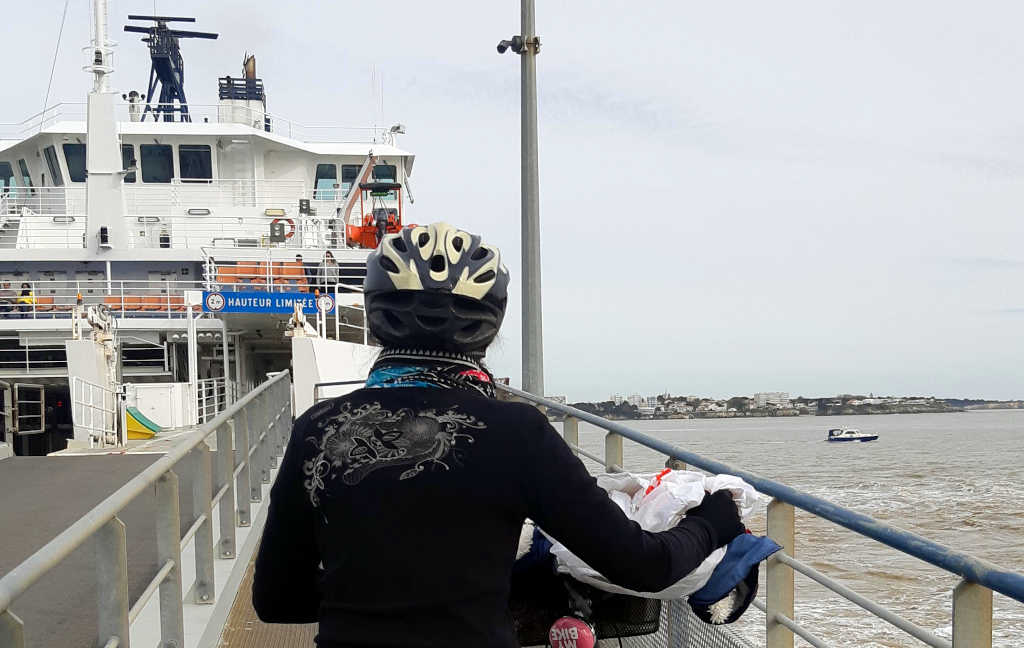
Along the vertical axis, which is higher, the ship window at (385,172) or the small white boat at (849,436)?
the ship window at (385,172)

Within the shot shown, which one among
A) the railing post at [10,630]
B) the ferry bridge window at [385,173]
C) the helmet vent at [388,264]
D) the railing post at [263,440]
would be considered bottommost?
the railing post at [263,440]

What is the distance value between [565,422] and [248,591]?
2.05m

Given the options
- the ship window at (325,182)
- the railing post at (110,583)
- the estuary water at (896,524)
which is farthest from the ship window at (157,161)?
the railing post at (110,583)

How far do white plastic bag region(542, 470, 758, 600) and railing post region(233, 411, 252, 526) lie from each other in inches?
160

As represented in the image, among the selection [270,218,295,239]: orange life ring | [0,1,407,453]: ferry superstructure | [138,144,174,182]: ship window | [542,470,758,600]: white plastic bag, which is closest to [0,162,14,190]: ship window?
[0,1,407,453]: ferry superstructure

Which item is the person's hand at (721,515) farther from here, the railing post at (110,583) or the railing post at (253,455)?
the railing post at (253,455)

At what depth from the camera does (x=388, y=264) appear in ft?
6.79

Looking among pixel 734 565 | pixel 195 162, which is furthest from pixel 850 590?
pixel 195 162

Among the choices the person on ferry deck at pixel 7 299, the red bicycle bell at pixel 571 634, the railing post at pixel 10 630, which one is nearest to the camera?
the railing post at pixel 10 630

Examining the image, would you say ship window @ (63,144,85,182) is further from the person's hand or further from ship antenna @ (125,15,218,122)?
the person's hand

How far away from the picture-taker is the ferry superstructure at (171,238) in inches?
806

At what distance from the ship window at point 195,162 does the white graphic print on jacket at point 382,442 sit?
25599 mm

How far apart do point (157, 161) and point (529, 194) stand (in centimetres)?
1896

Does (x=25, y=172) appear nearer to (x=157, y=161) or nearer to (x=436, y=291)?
(x=157, y=161)
